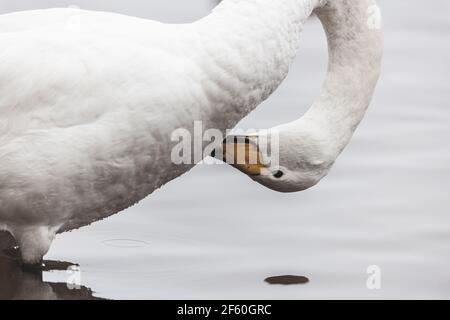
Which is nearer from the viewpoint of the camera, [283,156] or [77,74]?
[77,74]

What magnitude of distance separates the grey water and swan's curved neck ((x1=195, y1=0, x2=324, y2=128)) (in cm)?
119

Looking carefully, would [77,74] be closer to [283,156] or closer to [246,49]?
[246,49]

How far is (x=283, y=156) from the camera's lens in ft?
30.5

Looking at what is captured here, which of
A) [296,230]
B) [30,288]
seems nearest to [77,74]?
[30,288]

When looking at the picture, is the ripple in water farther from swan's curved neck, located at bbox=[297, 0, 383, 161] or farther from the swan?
swan's curved neck, located at bbox=[297, 0, 383, 161]

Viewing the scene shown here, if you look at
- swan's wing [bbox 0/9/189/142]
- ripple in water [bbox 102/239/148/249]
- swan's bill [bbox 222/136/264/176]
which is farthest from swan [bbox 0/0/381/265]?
ripple in water [bbox 102/239/148/249]

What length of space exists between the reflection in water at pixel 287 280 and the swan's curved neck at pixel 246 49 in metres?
1.15

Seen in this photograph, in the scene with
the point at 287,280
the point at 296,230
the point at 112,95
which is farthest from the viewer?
the point at 296,230

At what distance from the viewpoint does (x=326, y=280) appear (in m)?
9.58

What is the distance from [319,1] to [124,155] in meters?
1.36

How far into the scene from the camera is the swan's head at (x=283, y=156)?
9250 mm

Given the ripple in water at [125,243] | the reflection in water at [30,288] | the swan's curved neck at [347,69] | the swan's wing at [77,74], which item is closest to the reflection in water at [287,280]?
the swan's curved neck at [347,69]

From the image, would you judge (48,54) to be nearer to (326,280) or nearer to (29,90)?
(29,90)

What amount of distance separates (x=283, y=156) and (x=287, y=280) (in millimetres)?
738
